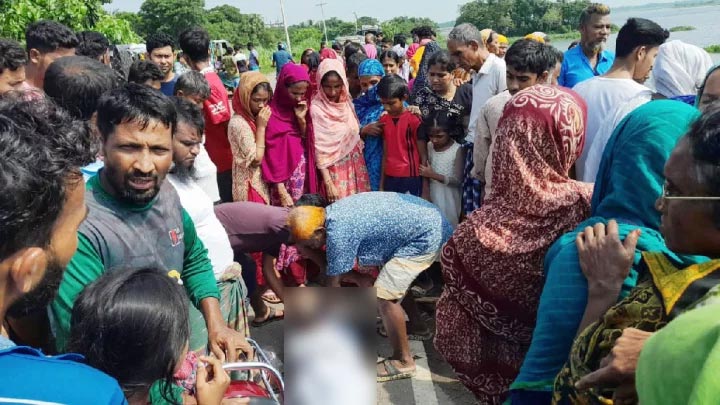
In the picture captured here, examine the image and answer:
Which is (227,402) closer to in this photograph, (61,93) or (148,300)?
(148,300)

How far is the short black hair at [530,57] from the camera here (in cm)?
310

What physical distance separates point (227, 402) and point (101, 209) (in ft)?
2.24

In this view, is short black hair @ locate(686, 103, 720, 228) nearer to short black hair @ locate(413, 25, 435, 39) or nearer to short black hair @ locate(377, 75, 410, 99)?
short black hair @ locate(377, 75, 410, 99)

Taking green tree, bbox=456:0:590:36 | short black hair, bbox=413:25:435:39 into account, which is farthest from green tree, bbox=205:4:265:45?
short black hair, bbox=413:25:435:39

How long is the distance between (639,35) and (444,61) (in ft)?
4.37

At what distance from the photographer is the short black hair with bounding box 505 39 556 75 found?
3.10 metres

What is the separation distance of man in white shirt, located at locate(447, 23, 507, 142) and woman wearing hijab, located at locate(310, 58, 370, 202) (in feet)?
2.85

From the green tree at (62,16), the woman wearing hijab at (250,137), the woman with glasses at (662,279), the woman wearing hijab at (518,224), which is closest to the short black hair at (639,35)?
the woman wearing hijab at (518,224)

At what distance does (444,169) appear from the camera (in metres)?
3.72

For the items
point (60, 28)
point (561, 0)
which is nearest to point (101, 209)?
point (60, 28)

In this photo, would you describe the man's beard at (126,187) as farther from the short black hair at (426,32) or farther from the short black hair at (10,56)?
the short black hair at (426,32)

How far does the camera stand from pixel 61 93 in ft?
7.20

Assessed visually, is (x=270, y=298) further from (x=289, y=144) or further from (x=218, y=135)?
(x=218, y=135)

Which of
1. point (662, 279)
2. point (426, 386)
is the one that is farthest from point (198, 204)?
point (662, 279)
